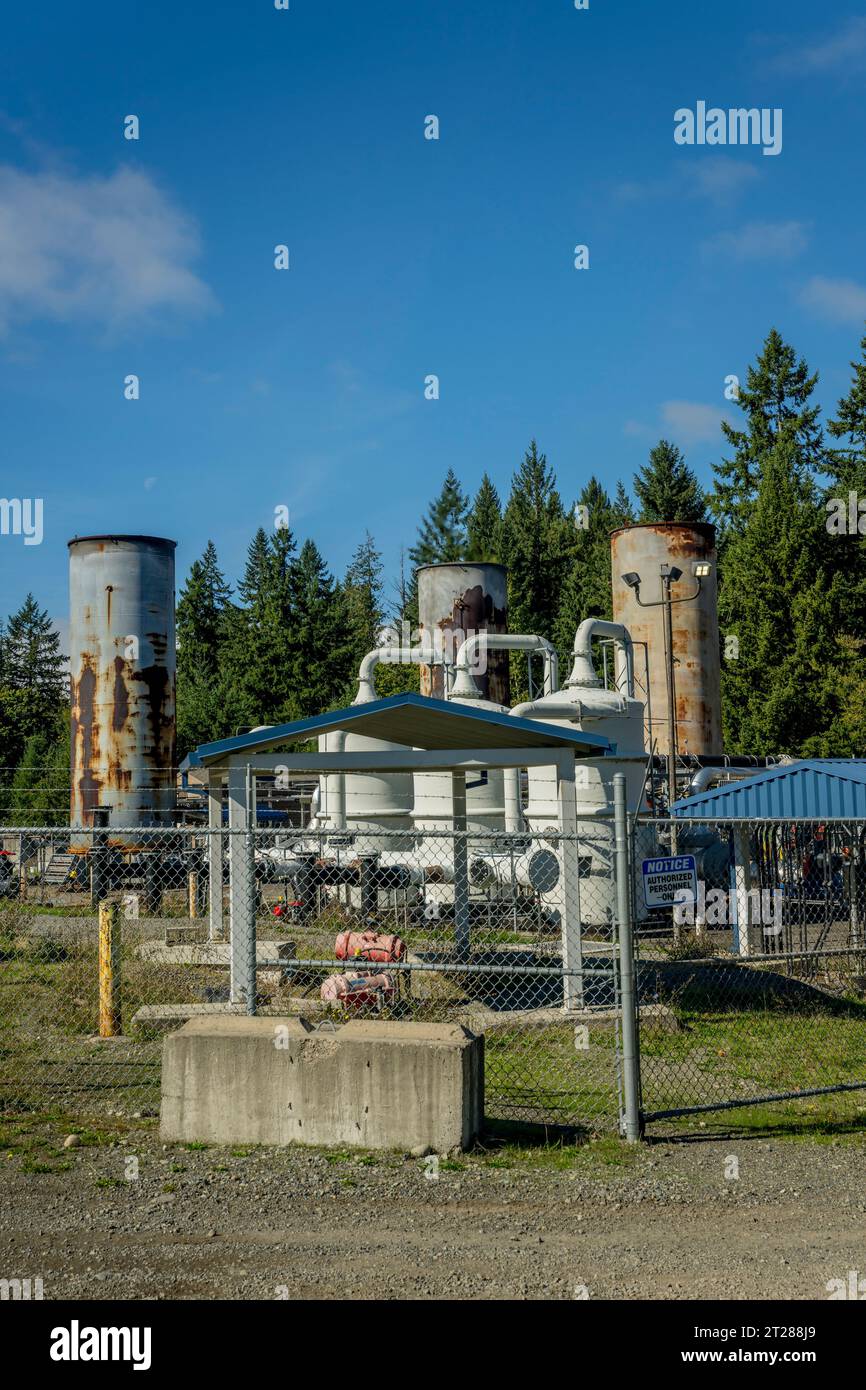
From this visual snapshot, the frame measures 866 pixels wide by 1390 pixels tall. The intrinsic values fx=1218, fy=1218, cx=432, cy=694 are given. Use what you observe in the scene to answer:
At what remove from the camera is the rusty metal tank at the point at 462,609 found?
3391 cm

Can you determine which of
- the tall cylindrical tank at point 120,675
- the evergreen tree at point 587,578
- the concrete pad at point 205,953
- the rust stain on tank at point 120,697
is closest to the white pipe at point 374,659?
the tall cylindrical tank at point 120,675

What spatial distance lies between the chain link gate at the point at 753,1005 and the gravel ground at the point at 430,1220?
113 centimetres

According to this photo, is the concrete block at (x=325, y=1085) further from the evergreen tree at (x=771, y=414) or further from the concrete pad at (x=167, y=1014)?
the evergreen tree at (x=771, y=414)

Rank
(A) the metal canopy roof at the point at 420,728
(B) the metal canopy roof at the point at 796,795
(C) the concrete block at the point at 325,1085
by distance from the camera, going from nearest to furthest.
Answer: (C) the concrete block at the point at 325,1085 < (A) the metal canopy roof at the point at 420,728 < (B) the metal canopy roof at the point at 796,795

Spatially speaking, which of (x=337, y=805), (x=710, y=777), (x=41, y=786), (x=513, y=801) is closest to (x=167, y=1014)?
(x=513, y=801)

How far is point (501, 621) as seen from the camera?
1380 inches

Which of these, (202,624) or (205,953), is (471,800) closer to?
(205,953)

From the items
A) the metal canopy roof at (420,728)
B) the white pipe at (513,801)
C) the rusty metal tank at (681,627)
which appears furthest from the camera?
the rusty metal tank at (681,627)

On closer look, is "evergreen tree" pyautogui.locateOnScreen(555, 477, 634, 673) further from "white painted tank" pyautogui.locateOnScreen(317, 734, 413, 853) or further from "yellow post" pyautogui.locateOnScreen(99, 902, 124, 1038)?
"yellow post" pyautogui.locateOnScreen(99, 902, 124, 1038)

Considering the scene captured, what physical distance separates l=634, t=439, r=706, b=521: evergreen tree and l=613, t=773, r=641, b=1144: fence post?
183 feet

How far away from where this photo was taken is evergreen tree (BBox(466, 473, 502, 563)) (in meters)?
74.0

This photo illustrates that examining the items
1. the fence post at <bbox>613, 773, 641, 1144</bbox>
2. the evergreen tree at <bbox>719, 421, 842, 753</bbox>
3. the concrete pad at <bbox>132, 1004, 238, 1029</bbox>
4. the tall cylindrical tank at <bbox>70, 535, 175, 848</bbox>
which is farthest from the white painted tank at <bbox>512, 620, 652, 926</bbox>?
the evergreen tree at <bbox>719, 421, 842, 753</bbox>

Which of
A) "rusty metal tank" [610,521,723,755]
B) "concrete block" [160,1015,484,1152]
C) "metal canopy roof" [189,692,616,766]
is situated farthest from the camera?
"rusty metal tank" [610,521,723,755]
